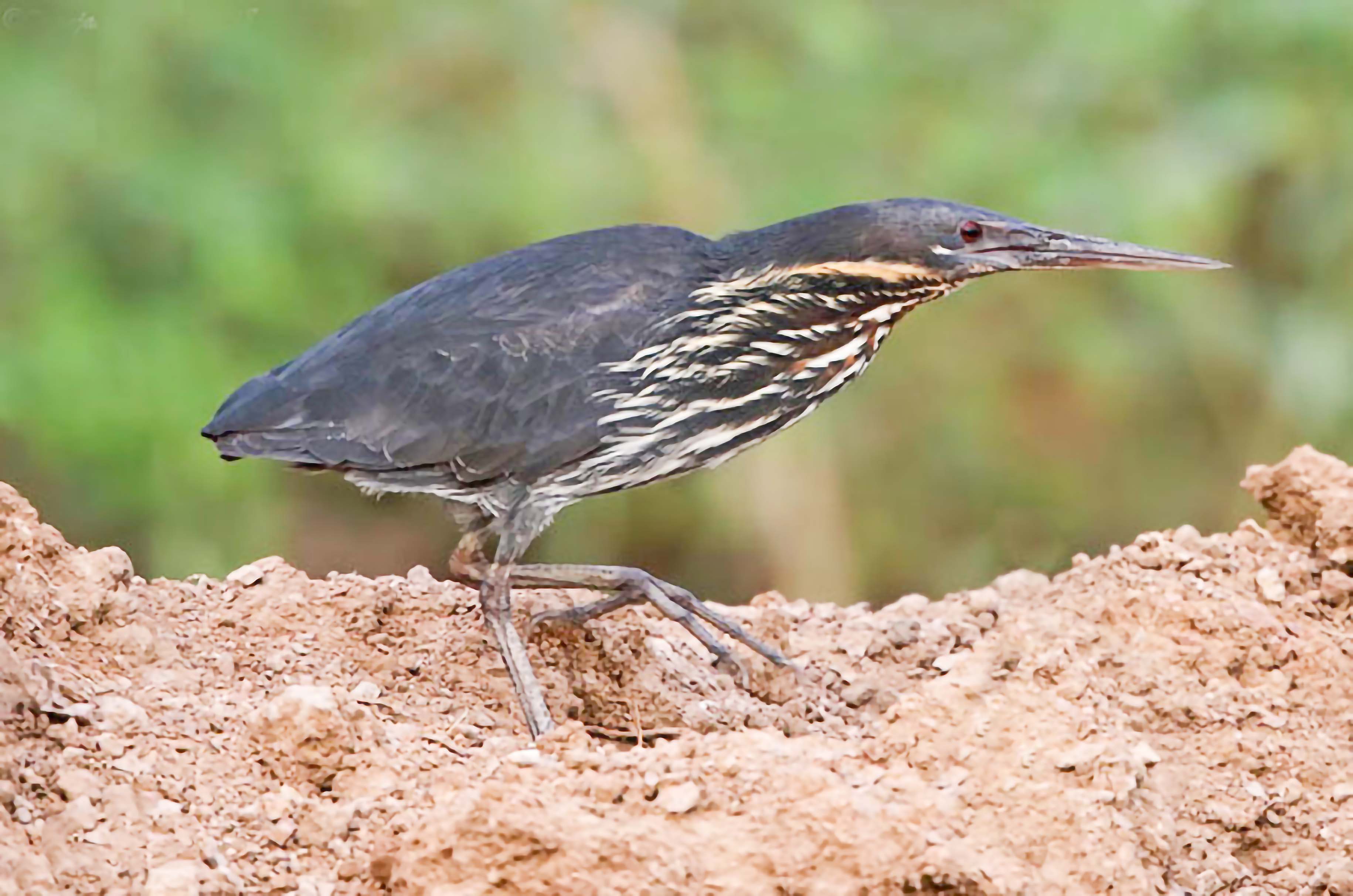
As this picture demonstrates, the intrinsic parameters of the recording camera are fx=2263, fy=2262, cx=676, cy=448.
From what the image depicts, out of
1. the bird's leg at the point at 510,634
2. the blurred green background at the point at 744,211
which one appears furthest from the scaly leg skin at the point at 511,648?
the blurred green background at the point at 744,211

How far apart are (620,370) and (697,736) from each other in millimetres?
1375

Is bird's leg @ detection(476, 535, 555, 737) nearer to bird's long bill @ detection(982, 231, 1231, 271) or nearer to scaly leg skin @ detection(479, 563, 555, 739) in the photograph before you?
scaly leg skin @ detection(479, 563, 555, 739)

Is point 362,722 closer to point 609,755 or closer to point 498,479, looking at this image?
point 609,755

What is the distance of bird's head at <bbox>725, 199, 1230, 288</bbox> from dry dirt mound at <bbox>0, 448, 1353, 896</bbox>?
712 millimetres

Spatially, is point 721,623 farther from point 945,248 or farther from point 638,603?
point 945,248

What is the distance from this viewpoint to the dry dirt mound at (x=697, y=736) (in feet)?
12.0

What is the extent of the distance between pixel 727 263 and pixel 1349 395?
432 centimetres

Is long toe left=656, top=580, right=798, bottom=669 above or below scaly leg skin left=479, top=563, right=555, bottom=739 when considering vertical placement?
above

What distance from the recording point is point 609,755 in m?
3.93

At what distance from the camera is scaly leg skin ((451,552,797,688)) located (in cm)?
532

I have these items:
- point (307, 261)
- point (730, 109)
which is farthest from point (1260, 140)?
point (307, 261)

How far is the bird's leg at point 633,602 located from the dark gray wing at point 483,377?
25cm

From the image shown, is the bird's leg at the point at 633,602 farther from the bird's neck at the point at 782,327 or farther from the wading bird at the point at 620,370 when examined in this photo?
the bird's neck at the point at 782,327

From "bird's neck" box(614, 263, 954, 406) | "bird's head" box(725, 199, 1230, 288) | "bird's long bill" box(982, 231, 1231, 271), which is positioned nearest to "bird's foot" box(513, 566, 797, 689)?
"bird's neck" box(614, 263, 954, 406)
